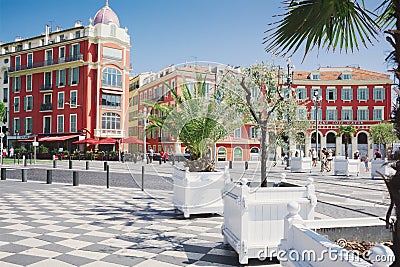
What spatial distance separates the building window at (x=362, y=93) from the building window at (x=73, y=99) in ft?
122

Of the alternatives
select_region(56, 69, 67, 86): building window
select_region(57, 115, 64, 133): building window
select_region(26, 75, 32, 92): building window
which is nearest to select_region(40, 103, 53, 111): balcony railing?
select_region(57, 115, 64, 133): building window

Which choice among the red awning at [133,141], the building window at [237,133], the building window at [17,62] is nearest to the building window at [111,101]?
the building window at [17,62]

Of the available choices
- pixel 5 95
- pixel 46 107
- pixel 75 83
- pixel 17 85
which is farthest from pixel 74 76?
pixel 5 95

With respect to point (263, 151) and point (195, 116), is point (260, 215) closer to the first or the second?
point (263, 151)

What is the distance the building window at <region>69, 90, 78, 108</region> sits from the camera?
42.4 metres

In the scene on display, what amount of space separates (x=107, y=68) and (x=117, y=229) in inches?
1548

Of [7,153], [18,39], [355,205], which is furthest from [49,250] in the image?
[18,39]

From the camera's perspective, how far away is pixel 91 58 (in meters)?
41.9

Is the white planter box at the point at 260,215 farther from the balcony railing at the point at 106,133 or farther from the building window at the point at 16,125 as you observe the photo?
the building window at the point at 16,125

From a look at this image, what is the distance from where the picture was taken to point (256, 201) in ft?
16.1

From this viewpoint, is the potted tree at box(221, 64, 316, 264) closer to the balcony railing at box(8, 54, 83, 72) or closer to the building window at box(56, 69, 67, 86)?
the balcony railing at box(8, 54, 83, 72)

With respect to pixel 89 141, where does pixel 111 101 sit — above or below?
above

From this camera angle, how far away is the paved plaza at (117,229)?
5133mm

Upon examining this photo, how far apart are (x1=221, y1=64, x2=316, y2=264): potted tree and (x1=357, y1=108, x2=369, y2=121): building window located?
5082cm
